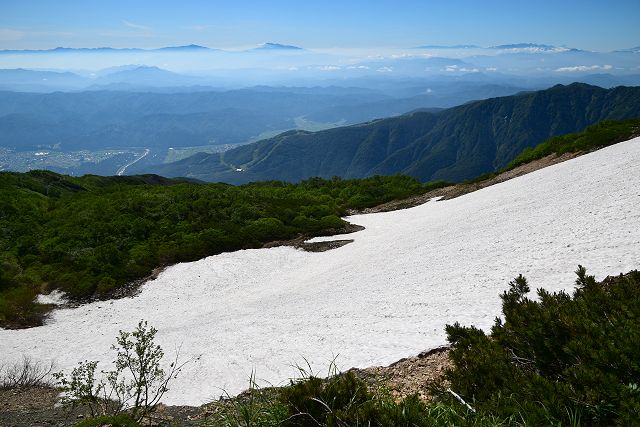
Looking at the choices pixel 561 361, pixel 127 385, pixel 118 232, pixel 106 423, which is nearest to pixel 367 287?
pixel 127 385

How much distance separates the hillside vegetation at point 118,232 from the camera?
2906cm

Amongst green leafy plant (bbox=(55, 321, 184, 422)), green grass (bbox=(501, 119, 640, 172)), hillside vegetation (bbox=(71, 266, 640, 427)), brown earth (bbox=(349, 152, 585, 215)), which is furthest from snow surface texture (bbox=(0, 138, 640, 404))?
brown earth (bbox=(349, 152, 585, 215))

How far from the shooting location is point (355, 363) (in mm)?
13484

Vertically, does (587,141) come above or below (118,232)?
above

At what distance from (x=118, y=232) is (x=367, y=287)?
2559 cm

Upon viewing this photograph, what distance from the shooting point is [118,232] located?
3678 cm

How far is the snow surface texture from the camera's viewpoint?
1502cm

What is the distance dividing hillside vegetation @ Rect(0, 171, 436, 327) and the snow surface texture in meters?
2.25

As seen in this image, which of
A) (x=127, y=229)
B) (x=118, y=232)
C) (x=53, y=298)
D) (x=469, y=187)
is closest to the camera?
(x=53, y=298)

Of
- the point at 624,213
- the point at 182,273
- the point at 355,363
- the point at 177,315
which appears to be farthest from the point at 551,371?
the point at 182,273

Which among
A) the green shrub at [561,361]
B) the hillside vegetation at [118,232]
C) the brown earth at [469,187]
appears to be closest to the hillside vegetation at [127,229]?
the hillside vegetation at [118,232]

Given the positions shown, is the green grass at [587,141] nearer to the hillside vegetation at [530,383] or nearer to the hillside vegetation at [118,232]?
the hillside vegetation at [118,232]

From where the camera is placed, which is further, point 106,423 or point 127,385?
point 127,385

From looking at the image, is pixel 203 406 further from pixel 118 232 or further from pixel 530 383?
pixel 118 232
